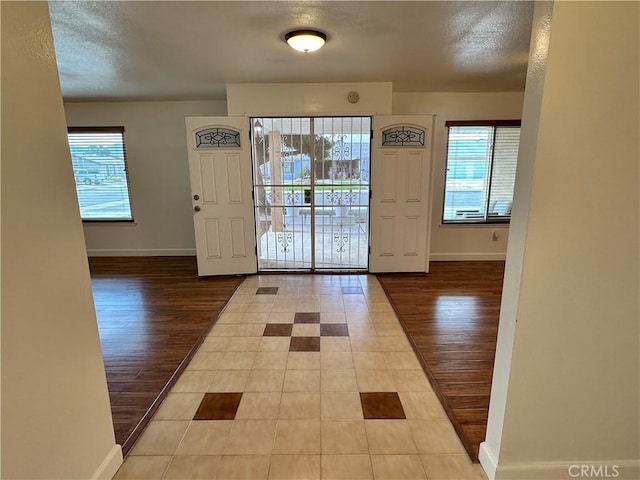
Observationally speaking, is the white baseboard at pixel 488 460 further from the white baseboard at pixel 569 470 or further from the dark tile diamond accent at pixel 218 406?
the dark tile diamond accent at pixel 218 406

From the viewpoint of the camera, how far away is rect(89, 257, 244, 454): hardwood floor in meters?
1.96

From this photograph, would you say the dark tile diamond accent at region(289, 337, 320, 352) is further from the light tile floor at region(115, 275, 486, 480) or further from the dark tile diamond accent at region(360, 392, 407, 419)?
the dark tile diamond accent at region(360, 392, 407, 419)

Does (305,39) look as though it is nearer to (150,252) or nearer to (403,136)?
(403,136)

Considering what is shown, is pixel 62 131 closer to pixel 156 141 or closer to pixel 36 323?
pixel 36 323

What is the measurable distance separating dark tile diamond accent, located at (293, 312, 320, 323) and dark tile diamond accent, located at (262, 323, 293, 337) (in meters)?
0.12

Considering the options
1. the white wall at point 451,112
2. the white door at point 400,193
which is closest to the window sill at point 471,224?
the white wall at point 451,112

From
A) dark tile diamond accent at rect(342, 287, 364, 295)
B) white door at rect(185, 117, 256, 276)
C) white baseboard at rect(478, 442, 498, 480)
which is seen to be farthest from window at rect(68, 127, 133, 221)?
white baseboard at rect(478, 442, 498, 480)

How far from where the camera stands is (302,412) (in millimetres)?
1820

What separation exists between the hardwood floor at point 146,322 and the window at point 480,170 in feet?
10.6

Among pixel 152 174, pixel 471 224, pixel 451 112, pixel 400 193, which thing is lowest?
pixel 471 224

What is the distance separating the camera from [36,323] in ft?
3.45

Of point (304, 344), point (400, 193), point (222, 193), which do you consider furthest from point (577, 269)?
point (222, 193)

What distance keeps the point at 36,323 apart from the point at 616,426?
226 cm

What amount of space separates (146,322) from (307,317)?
Answer: 1473 millimetres
